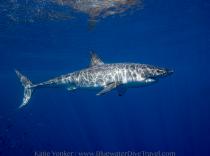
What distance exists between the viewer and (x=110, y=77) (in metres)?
12.8

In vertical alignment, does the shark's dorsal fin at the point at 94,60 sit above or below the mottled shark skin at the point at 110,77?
above

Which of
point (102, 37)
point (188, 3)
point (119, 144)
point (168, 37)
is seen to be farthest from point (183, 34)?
point (119, 144)

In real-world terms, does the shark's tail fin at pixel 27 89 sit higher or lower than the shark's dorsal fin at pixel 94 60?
lower

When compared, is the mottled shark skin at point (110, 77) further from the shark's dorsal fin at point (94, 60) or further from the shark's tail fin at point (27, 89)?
the shark's tail fin at point (27, 89)

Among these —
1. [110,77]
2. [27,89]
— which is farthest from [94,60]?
[27,89]

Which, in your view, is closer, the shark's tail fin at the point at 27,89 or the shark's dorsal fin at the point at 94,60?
the shark's dorsal fin at the point at 94,60

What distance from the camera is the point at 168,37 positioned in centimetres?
3547

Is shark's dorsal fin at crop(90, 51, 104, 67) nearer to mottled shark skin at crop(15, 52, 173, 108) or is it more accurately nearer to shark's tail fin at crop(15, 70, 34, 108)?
mottled shark skin at crop(15, 52, 173, 108)

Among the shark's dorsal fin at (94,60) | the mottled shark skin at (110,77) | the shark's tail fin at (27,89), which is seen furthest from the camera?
the shark's tail fin at (27,89)

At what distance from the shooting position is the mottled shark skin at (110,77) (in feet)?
38.2

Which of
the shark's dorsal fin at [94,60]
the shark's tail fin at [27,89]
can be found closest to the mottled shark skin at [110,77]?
the shark's dorsal fin at [94,60]

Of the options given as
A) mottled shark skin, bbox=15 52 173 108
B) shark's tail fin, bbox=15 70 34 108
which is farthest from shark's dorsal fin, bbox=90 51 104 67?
shark's tail fin, bbox=15 70 34 108

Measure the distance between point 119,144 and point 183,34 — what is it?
90.5 ft

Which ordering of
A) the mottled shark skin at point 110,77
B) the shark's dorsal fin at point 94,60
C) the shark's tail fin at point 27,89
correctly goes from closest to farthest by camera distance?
1. the mottled shark skin at point 110,77
2. the shark's dorsal fin at point 94,60
3. the shark's tail fin at point 27,89
